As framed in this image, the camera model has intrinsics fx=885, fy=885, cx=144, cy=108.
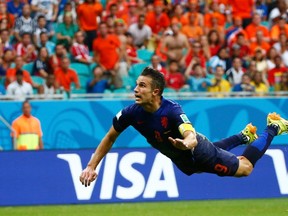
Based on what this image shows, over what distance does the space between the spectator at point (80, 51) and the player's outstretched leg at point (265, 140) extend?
28.0 feet

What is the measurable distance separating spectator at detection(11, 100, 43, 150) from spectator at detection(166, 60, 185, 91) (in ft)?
11.5

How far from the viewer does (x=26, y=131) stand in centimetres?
1777

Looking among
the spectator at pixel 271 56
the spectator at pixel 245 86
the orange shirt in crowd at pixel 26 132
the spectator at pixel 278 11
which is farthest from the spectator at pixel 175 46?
the orange shirt in crowd at pixel 26 132

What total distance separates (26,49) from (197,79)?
3.90m

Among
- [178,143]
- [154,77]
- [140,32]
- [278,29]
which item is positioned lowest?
[278,29]

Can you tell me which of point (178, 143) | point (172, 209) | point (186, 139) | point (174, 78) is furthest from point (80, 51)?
point (178, 143)

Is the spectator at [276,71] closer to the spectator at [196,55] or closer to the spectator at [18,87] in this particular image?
the spectator at [196,55]

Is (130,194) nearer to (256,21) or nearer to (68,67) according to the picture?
(68,67)

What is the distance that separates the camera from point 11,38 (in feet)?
66.5

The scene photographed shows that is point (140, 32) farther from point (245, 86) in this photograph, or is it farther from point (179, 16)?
point (245, 86)

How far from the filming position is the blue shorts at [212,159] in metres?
10.8

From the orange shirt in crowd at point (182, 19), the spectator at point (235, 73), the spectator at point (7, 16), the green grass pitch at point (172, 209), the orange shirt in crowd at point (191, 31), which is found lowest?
the green grass pitch at point (172, 209)

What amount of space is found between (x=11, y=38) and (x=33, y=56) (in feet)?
2.94

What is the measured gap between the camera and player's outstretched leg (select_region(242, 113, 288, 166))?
37.2 ft
